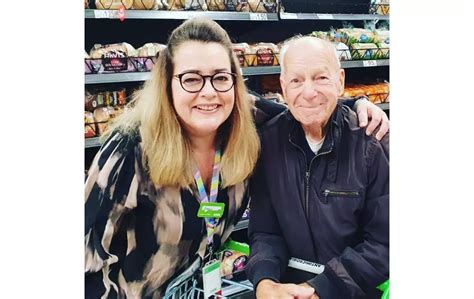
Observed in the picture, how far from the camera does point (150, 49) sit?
1.58 m

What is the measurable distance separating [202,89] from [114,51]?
11.4 inches

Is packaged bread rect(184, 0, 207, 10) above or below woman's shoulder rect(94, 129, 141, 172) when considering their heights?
above

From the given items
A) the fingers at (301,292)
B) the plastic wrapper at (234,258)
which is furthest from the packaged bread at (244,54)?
the fingers at (301,292)

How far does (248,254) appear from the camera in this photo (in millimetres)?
1649

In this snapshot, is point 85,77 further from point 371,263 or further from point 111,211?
point 371,263

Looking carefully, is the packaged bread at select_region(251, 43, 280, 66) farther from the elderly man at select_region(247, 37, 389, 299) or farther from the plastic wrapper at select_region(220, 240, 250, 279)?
the plastic wrapper at select_region(220, 240, 250, 279)

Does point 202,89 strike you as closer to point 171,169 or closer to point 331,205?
point 171,169

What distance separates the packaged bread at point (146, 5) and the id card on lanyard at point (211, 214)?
1.41 feet

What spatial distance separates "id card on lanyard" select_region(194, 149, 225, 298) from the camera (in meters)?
1.59

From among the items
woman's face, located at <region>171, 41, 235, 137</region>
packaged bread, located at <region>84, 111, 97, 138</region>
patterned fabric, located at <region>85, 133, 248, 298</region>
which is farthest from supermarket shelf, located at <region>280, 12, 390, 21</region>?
packaged bread, located at <region>84, 111, 97, 138</region>

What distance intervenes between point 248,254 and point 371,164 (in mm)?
412

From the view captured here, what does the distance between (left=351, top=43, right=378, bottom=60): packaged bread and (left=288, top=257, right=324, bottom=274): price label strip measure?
0.57m
